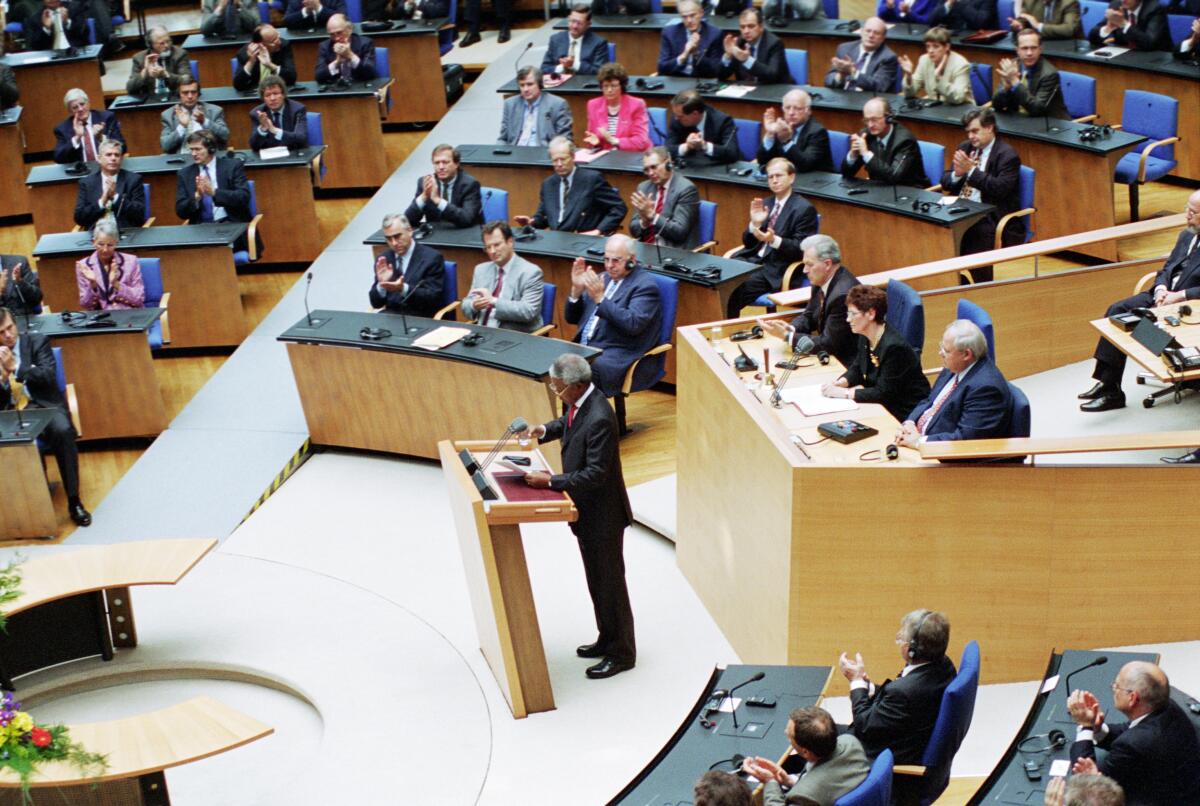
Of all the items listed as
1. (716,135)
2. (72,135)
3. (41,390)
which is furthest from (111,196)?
(716,135)

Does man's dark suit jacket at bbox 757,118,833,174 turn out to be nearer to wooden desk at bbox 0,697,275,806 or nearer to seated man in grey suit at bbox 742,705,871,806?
wooden desk at bbox 0,697,275,806

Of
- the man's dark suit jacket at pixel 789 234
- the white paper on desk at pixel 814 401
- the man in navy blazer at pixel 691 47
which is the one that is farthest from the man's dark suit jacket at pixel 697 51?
the white paper on desk at pixel 814 401

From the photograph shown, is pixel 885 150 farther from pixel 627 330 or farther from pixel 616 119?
pixel 627 330

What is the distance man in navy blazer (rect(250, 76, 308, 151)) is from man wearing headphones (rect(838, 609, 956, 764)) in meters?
7.40

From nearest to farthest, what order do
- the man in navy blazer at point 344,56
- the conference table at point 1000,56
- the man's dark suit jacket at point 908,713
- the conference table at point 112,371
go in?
the man's dark suit jacket at point 908,713 < the conference table at point 112,371 < the conference table at point 1000,56 < the man in navy blazer at point 344,56

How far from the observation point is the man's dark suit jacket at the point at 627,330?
7738 millimetres

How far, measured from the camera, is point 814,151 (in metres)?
9.47

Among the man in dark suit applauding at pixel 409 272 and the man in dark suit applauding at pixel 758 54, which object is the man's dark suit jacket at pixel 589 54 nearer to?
the man in dark suit applauding at pixel 758 54

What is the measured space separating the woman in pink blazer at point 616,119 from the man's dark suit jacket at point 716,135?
0.29m

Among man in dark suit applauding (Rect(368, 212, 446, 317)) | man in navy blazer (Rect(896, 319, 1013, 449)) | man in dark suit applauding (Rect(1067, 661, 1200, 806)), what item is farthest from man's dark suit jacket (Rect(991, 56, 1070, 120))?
man in dark suit applauding (Rect(1067, 661, 1200, 806))

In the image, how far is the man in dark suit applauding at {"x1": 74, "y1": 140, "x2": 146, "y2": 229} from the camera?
33.2 ft

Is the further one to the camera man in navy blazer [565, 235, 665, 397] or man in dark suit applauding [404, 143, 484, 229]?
man in dark suit applauding [404, 143, 484, 229]

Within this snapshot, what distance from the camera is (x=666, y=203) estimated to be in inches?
347

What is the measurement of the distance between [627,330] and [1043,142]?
3238mm
